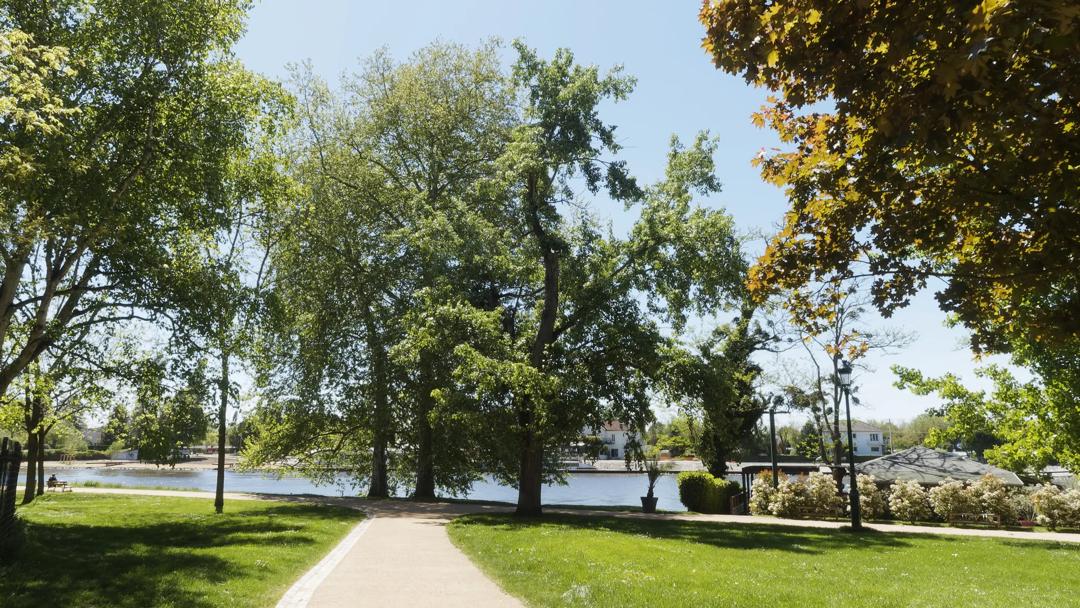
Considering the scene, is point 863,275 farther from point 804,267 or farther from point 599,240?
point 599,240

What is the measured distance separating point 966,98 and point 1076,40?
719 mm

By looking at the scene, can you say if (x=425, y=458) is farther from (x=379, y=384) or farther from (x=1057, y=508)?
(x=1057, y=508)

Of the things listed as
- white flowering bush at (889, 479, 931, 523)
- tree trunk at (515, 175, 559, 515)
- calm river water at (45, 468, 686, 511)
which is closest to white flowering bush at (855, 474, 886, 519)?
white flowering bush at (889, 479, 931, 523)

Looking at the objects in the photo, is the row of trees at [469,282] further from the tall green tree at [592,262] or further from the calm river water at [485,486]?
the calm river water at [485,486]

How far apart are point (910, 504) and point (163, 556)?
75.3 ft

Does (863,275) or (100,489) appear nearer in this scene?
(863,275)

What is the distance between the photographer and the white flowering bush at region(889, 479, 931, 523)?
79.4 feet

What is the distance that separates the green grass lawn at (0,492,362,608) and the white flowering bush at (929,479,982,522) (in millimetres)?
19215

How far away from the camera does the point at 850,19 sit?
4.79m

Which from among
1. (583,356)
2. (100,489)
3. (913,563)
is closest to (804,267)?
(913,563)

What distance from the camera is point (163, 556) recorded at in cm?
1159

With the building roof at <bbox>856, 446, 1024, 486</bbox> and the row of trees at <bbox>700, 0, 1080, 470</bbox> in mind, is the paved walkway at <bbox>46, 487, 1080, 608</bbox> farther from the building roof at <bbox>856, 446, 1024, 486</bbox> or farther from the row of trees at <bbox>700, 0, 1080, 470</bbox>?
the building roof at <bbox>856, 446, 1024, 486</bbox>

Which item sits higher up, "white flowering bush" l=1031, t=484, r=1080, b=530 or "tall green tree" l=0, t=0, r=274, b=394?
"tall green tree" l=0, t=0, r=274, b=394

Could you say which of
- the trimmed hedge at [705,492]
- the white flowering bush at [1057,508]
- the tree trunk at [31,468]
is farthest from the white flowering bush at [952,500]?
the tree trunk at [31,468]
